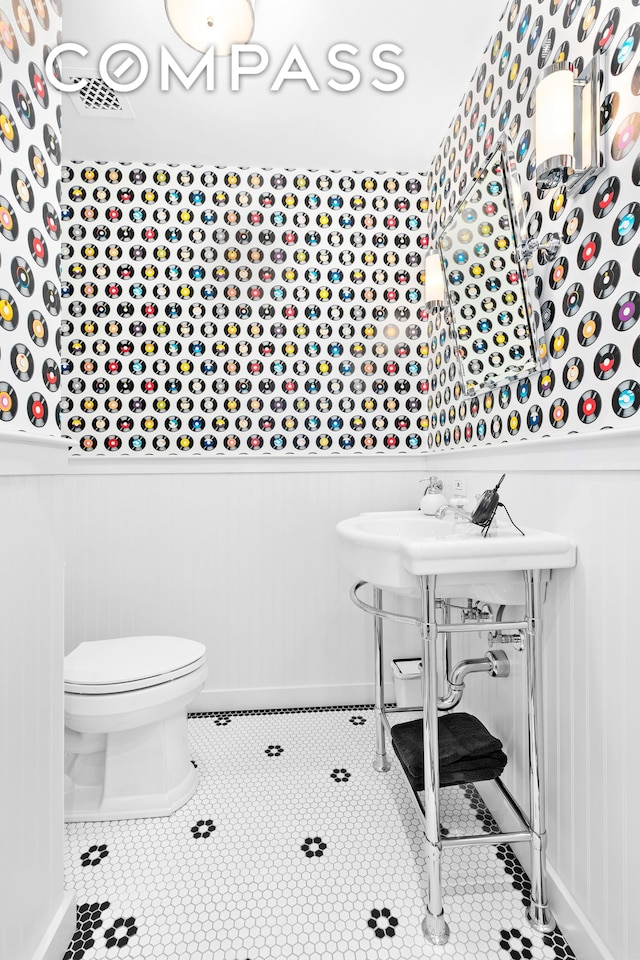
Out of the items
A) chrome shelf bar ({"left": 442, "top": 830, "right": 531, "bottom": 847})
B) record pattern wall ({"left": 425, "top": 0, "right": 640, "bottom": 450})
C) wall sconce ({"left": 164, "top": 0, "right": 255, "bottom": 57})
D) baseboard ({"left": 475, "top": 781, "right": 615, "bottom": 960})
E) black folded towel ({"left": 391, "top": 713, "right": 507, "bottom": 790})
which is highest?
wall sconce ({"left": 164, "top": 0, "right": 255, "bottom": 57})

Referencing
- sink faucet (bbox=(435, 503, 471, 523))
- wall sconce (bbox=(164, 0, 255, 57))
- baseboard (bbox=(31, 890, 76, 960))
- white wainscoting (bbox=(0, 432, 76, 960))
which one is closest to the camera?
white wainscoting (bbox=(0, 432, 76, 960))

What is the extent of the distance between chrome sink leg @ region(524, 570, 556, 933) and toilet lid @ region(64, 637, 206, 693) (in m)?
1.05

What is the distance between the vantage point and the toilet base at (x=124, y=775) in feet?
5.32

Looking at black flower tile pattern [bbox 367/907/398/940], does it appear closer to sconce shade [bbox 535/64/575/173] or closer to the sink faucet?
the sink faucet

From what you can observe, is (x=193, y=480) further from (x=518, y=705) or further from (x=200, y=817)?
(x=518, y=705)

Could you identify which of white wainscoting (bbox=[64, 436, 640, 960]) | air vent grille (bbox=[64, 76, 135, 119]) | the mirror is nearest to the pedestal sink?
the mirror

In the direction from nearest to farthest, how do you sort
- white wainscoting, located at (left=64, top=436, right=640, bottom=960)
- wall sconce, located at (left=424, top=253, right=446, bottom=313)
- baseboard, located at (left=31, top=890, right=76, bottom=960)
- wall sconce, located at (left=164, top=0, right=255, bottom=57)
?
baseboard, located at (left=31, top=890, right=76, bottom=960), wall sconce, located at (left=164, top=0, right=255, bottom=57), wall sconce, located at (left=424, top=253, right=446, bottom=313), white wainscoting, located at (left=64, top=436, right=640, bottom=960)

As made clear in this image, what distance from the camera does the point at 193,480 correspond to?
2.31m

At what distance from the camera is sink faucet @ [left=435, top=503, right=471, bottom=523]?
153cm

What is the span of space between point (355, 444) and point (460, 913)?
5.48 ft

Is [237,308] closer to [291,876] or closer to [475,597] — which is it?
[475,597]

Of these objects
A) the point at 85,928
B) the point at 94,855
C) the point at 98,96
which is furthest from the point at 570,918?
the point at 98,96

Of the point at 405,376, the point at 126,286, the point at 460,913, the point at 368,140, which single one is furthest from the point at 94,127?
the point at 460,913

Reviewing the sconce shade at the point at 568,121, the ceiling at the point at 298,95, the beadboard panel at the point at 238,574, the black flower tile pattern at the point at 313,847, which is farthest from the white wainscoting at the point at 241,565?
the ceiling at the point at 298,95
